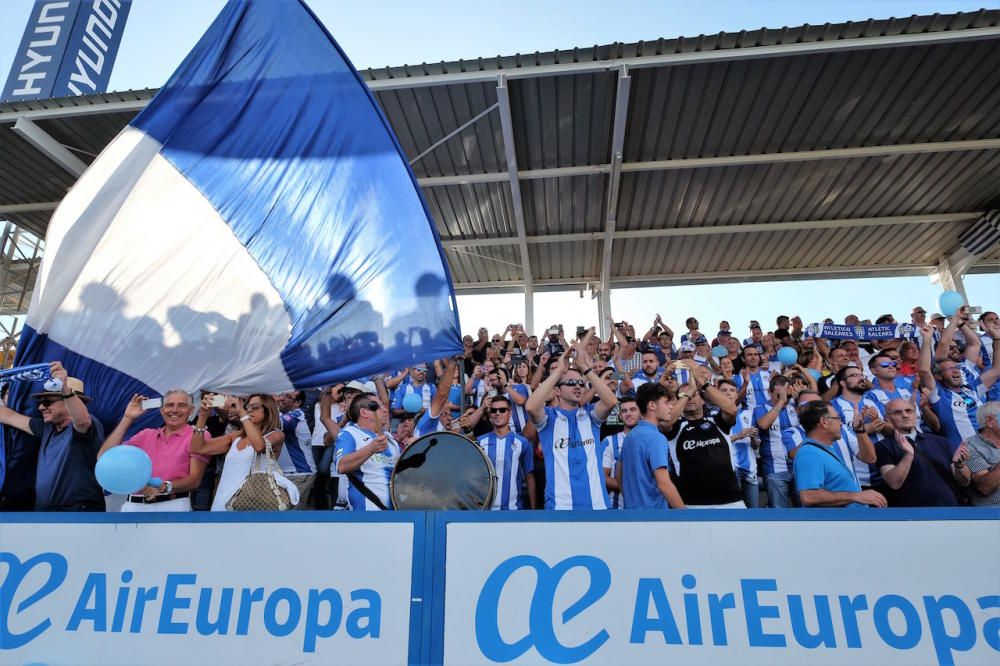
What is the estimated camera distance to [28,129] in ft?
30.9

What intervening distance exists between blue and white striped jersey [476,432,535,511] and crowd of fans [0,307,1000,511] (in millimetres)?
12

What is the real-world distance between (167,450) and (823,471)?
14.2 ft

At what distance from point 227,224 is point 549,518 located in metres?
2.99

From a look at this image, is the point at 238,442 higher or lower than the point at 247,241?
lower

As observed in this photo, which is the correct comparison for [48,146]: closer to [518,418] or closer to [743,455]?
[518,418]

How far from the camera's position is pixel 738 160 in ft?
34.5

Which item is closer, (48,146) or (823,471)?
(823,471)

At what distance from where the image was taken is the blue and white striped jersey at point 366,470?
4.29 meters

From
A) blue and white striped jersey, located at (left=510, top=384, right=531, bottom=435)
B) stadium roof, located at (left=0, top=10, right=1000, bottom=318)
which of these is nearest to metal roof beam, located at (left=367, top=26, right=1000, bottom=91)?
stadium roof, located at (left=0, top=10, right=1000, bottom=318)

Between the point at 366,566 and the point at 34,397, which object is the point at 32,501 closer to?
the point at 34,397

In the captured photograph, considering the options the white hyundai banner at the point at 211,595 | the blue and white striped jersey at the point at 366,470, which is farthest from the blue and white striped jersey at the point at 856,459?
the white hyundai banner at the point at 211,595

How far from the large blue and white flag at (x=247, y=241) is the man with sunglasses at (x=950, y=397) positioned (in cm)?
488

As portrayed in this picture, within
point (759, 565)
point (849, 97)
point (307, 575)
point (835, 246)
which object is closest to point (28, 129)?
point (307, 575)

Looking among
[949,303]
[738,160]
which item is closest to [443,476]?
[949,303]
